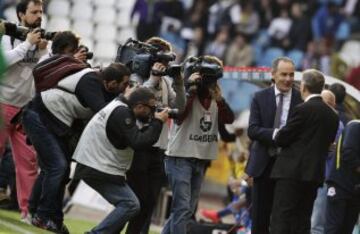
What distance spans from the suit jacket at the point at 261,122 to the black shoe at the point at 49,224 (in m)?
1.89

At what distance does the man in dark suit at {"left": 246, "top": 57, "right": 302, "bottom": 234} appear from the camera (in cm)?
1287

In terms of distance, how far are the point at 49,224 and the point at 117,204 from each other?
1.15 m

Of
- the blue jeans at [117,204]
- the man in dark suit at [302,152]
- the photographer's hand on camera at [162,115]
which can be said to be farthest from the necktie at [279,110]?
the blue jeans at [117,204]

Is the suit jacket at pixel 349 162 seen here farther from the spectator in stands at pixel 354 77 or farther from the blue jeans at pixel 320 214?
the spectator in stands at pixel 354 77

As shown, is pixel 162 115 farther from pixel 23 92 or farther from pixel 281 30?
pixel 281 30

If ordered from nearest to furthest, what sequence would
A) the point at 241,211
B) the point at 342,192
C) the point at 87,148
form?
the point at 87,148, the point at 342,192, the point at 241,211

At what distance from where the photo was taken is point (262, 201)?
13.0 metres


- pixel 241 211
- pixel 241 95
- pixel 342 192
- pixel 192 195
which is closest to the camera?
pixel 192 195

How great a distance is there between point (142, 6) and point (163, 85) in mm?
12538

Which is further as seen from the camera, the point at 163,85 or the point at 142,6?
the point at 142,6

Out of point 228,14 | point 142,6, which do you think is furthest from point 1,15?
point 228,14

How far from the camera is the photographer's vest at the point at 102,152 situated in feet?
39.7

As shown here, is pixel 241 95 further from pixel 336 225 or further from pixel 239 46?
pixel 336 225

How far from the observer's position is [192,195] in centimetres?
1315
